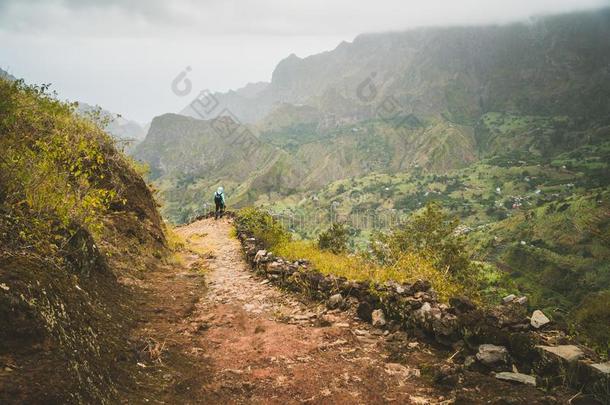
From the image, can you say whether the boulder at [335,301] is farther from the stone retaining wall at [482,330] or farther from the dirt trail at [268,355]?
the dirt trail at [268,355]

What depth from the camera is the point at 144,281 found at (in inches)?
392

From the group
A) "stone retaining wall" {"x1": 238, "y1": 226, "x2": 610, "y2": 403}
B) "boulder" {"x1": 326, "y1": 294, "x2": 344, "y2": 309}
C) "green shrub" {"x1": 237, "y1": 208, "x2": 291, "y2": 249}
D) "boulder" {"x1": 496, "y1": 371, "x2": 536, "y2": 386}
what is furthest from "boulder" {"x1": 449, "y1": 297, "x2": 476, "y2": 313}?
"green shrub" {"x1": 237, "y1": 208, "x2": 291, "y2": 249}

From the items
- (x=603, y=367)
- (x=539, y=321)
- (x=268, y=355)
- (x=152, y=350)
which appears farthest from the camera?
(x=268, y=355)

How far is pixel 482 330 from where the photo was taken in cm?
612

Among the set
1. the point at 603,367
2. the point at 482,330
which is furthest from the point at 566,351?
the point at 482,330

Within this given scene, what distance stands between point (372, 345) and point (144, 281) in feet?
20.0

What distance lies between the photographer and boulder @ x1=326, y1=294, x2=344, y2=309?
8.56 metres

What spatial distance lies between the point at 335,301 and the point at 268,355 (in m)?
2.44

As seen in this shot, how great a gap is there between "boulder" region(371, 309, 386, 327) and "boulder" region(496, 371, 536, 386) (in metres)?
2.50

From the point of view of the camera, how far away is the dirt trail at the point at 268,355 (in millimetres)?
5293

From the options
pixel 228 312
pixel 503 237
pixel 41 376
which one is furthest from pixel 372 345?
pixel 503 237

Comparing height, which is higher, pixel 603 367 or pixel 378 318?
pixel 603 367

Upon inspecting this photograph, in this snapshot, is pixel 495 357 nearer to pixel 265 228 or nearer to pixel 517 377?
pixel 517 377

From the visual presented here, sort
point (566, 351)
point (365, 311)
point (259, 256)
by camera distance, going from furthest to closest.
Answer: point (259, 256) < point (365, 311) < point (566, 351)
